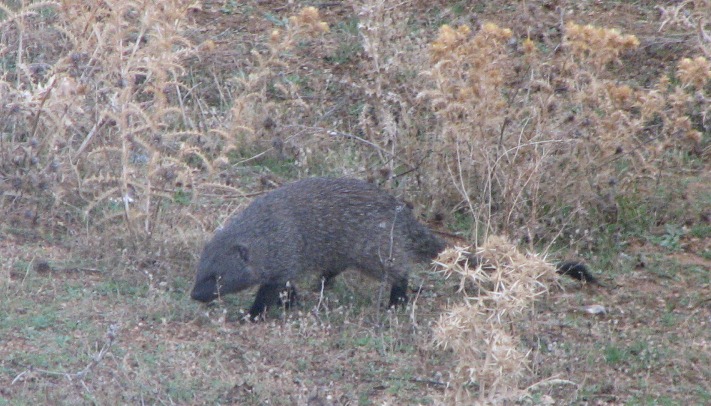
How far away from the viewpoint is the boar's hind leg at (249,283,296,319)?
19.5ft

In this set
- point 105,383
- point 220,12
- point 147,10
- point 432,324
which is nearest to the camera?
point 105,383

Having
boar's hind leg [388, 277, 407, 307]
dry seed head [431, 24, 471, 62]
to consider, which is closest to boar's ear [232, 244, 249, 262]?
boar's hind leg [388, 277, 407, 307]

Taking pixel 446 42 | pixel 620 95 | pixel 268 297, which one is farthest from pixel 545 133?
pixel 268 297

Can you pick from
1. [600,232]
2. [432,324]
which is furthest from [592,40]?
[432,324]

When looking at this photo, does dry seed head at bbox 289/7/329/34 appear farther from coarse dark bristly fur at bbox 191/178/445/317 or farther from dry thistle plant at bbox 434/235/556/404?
dry thistle plant at bbox 434/235/556/404

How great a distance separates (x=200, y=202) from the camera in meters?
7.07

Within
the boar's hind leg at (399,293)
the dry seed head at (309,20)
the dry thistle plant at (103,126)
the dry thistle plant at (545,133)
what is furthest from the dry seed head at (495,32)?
the dry thistle plant at (103,126)

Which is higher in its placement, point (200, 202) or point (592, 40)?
point (592, 40)

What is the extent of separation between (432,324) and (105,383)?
1.76m

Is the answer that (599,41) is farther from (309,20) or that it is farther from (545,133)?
(309,20)

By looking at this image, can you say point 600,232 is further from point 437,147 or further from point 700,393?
point 700,393

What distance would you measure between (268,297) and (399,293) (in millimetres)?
726

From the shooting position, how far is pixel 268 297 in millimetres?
6020

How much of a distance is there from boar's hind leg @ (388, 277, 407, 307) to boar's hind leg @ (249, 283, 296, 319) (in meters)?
0.55
